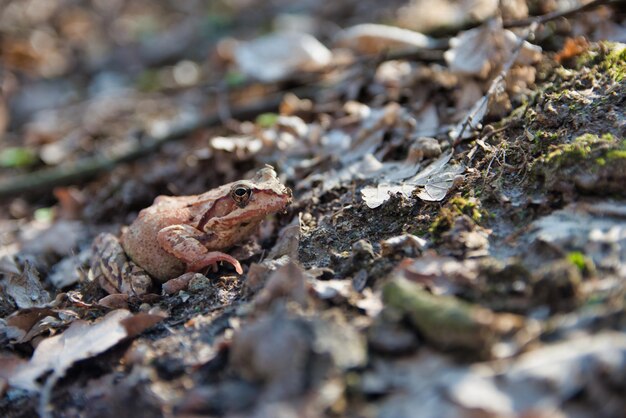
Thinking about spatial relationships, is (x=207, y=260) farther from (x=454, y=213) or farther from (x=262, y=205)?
(x=454, y=213)

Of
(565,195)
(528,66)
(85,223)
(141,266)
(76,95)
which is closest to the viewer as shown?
(565,195)

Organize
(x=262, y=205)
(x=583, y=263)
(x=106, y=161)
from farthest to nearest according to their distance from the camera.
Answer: (x=106, y=161)
(x=262, y=205)
(x=583, y=263)

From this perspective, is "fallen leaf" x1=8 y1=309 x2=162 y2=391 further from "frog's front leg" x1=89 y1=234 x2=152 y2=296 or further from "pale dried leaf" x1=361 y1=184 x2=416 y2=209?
"pale dried leaf" x1=361 y1=184 x2=416 y2=209

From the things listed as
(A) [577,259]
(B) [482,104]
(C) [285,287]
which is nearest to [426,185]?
(B) [482,104]

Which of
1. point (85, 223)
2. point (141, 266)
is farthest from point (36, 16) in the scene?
point (141, 266)

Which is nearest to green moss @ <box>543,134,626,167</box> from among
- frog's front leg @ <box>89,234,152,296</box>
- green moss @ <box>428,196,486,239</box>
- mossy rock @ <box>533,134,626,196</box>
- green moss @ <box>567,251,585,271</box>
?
mossy rock @ <box>533,134,626,196</box>

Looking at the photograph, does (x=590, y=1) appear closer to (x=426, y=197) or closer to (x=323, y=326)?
(x=426, y=197)
